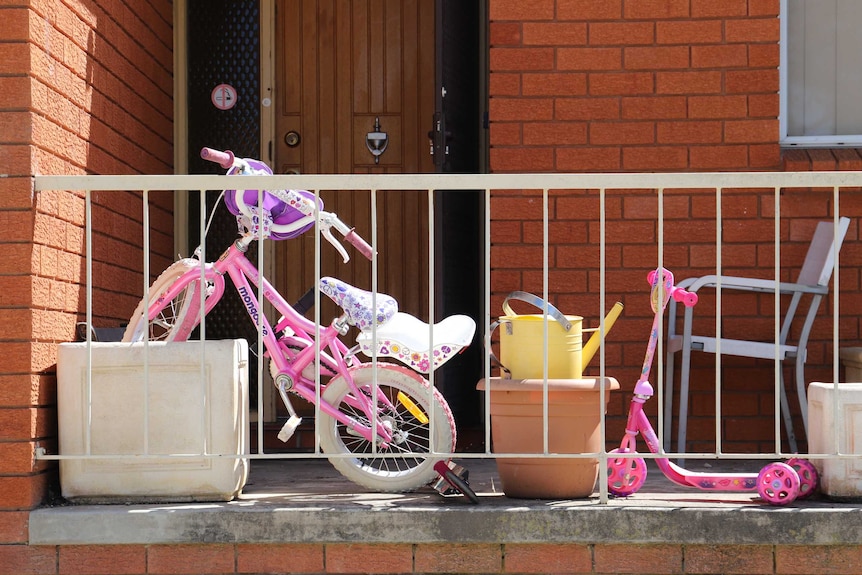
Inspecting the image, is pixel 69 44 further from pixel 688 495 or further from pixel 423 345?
pixel 688 495

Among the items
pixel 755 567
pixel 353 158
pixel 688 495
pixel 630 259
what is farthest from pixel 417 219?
pixel 755 567

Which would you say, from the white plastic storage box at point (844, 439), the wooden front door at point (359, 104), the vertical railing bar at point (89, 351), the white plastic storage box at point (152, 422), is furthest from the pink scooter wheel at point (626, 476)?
the wooden front door at point (359, 104)

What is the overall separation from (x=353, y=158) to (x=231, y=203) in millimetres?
1860

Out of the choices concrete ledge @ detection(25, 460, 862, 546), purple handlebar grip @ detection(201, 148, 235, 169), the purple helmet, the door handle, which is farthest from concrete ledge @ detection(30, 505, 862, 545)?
the door handle

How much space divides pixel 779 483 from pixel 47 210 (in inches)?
96.5

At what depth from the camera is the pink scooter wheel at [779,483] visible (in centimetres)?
358

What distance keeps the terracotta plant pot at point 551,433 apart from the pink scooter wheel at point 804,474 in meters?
0.62

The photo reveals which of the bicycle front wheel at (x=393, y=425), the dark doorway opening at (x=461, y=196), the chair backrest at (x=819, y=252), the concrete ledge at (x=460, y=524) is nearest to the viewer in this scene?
the concrete ledge at (x=460, y=524)

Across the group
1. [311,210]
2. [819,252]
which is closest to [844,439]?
[819,252]

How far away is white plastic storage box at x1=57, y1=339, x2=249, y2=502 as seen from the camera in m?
3.70

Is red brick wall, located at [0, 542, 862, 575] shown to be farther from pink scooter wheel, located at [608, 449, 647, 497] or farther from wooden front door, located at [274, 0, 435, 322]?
wooden front door, located at [274, 0, 435, 322]

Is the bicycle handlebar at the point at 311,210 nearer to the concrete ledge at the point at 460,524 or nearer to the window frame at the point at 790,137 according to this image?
the concrete ledge at the point at 460,524

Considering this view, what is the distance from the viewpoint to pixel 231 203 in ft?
12.8

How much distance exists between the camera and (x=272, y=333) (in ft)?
13.2
